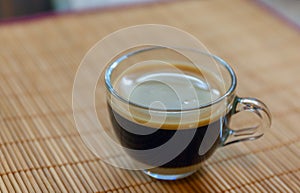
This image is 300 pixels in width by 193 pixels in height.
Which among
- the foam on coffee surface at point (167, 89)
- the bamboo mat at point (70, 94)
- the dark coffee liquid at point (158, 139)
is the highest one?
the foam on coffee surface at point (167, 89)

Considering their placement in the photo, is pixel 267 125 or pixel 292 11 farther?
pixel 292 11

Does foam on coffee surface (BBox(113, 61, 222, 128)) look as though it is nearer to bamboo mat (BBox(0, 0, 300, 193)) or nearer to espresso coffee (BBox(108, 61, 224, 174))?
espresso coffee (BBox(108, 61, 224, 174))

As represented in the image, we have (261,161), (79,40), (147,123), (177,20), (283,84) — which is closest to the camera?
(147,123)

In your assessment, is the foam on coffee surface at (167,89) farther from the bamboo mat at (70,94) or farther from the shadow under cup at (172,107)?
the bamboo mat at (70,94)

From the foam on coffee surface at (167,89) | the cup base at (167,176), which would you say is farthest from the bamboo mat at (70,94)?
the foam on coffee surface at (167,89)

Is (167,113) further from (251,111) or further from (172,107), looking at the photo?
(251,111)

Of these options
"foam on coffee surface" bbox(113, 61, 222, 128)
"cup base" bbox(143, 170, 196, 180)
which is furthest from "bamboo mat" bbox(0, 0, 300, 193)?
"foam on coffee surface" bbox(113, 61, 222, 128)

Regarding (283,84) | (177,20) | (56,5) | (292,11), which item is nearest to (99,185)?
(283,84)

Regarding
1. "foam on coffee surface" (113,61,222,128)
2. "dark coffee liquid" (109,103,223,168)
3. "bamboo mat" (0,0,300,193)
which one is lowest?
"bamboo mat" (0,0,300,193)

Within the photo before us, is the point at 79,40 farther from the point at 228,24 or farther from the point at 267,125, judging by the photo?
the point at 267,125
